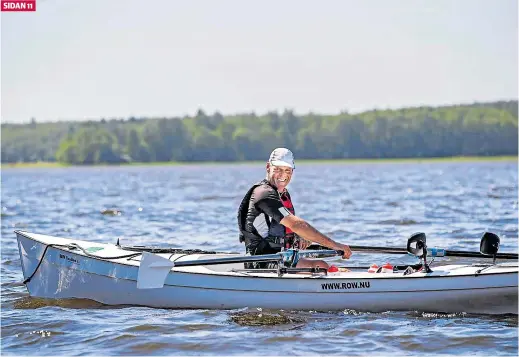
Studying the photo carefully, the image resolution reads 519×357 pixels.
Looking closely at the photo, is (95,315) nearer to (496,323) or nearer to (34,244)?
(34,244)

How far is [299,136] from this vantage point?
529ft

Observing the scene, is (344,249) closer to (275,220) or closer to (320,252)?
(320,252)

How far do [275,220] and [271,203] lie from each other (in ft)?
0.84

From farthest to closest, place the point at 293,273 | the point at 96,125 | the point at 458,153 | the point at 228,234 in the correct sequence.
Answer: the point at 96,125 < the point at 458,153 < the point at 228,234 < the point at 293,273

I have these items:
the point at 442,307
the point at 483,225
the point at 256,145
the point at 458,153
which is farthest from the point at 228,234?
the point at 256,145

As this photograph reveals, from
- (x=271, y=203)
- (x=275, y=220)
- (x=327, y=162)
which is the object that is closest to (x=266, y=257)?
(x=275, y=220)

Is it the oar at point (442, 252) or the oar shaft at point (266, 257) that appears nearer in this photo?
the oar shaft at point (266, 257)

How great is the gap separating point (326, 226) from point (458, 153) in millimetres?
122296

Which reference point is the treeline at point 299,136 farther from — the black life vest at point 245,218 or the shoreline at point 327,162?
the black life vest at point 245,218

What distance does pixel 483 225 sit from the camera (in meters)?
21.4

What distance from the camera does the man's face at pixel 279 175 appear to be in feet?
33.8

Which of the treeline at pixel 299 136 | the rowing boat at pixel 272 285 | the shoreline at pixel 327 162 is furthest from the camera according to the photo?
the treeline at pixel 299 136

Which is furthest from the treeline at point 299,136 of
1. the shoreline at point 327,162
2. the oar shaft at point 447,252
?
the oar shaft at point 447,252

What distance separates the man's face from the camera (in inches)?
406
